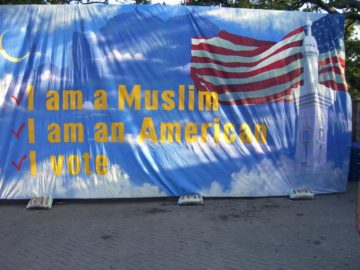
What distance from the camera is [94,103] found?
6855 millimetres

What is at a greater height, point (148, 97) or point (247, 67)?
point (247, 67)

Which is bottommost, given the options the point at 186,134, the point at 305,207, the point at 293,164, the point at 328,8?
the point at 305,207

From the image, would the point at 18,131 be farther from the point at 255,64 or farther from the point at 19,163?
the point at 255,64

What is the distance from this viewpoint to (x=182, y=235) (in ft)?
17.7

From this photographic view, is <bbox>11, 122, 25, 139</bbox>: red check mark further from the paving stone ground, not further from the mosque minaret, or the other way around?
the mosque minaret

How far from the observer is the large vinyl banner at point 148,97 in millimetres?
6805

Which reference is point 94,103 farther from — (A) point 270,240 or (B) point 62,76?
(A) point 270,240

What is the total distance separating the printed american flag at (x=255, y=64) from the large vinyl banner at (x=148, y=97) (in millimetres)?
17

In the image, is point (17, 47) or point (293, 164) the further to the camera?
point (293, 164)

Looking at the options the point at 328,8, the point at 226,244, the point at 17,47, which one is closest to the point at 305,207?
the point at 226,244

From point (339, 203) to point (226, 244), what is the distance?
280 cm

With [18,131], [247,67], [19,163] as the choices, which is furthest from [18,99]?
[247,67]

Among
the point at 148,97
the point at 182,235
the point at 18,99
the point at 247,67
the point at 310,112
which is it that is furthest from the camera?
the point at 310,112

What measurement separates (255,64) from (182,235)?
328 cm
